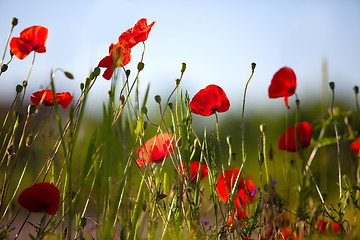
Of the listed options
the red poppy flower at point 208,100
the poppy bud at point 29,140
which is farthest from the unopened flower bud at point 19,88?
the red poppy flower at point 208,100

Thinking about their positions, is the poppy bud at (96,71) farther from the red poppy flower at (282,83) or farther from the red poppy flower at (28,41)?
the red poppy flower at (282,83)

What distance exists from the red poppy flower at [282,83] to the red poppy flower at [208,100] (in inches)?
6.2

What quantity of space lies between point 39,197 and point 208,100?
584mm

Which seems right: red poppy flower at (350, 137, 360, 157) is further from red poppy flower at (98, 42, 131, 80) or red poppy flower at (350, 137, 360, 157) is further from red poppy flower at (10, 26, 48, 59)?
red poppy flower at (10, 26, 48, 59)

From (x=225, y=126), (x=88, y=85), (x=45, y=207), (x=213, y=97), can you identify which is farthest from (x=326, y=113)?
(x=225, y=126)

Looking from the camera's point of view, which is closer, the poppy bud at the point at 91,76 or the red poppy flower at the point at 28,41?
the poppy bud at the point at 91,76

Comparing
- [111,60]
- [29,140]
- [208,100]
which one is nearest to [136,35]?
[111,60]

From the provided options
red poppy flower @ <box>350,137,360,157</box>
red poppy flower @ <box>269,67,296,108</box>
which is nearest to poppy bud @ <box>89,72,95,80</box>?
red poppy flower @ <box>269,67,296,108</box>

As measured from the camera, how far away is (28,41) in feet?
4.26

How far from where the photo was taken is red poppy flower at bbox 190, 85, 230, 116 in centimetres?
133

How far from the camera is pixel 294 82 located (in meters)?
1.33

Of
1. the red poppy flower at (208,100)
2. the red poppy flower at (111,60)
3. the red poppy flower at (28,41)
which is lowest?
the red poppy flower at (208,100)

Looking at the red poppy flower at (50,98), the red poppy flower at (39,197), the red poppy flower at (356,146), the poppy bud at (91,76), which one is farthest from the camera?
the red poppy flower at (356,146)

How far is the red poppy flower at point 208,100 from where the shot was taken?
52.4 inches
